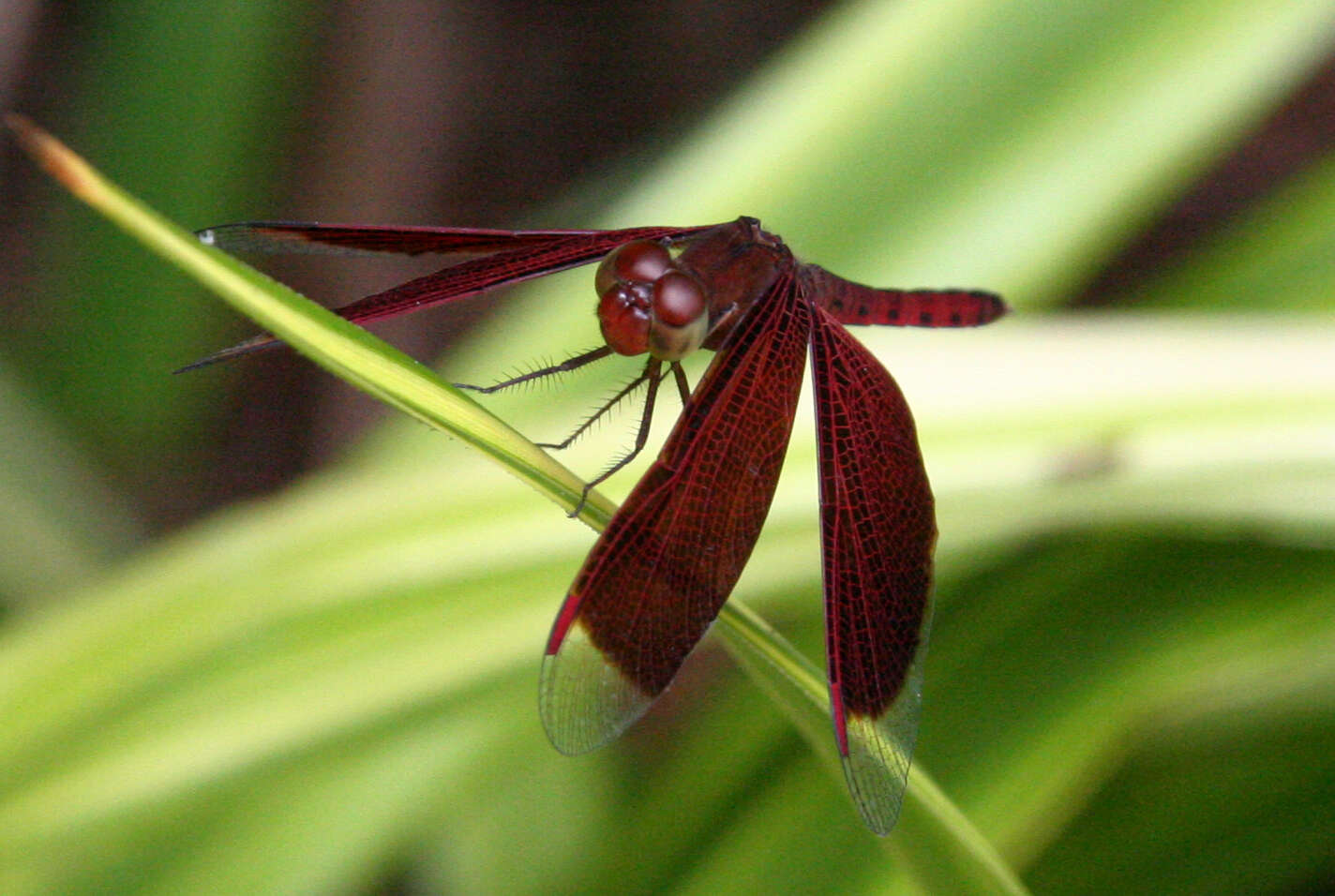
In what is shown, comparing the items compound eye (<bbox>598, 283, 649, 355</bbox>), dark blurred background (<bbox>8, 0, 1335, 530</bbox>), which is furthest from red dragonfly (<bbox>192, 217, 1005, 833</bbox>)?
dark blurred background (<bbox>8, 0, 1335, 530</bbox>)

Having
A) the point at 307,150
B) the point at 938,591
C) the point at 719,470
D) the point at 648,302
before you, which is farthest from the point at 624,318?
the point at 307,150

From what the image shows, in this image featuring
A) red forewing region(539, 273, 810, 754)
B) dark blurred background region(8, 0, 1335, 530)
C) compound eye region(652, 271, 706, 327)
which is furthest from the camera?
dark blurred background region(8, 0, 1335, 530)

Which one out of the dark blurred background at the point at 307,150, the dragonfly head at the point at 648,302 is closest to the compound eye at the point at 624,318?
the dragonfly head at the point at 648,302

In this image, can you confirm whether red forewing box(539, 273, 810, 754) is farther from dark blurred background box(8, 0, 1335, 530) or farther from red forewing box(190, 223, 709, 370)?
dark blurred background box(8, 0, 1335, 530)

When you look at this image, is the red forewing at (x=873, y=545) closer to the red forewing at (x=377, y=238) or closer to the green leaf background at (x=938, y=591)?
the green leaf background at (x=938, y=591)

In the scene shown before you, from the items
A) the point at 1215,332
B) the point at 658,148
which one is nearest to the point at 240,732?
the point at 1215,332
